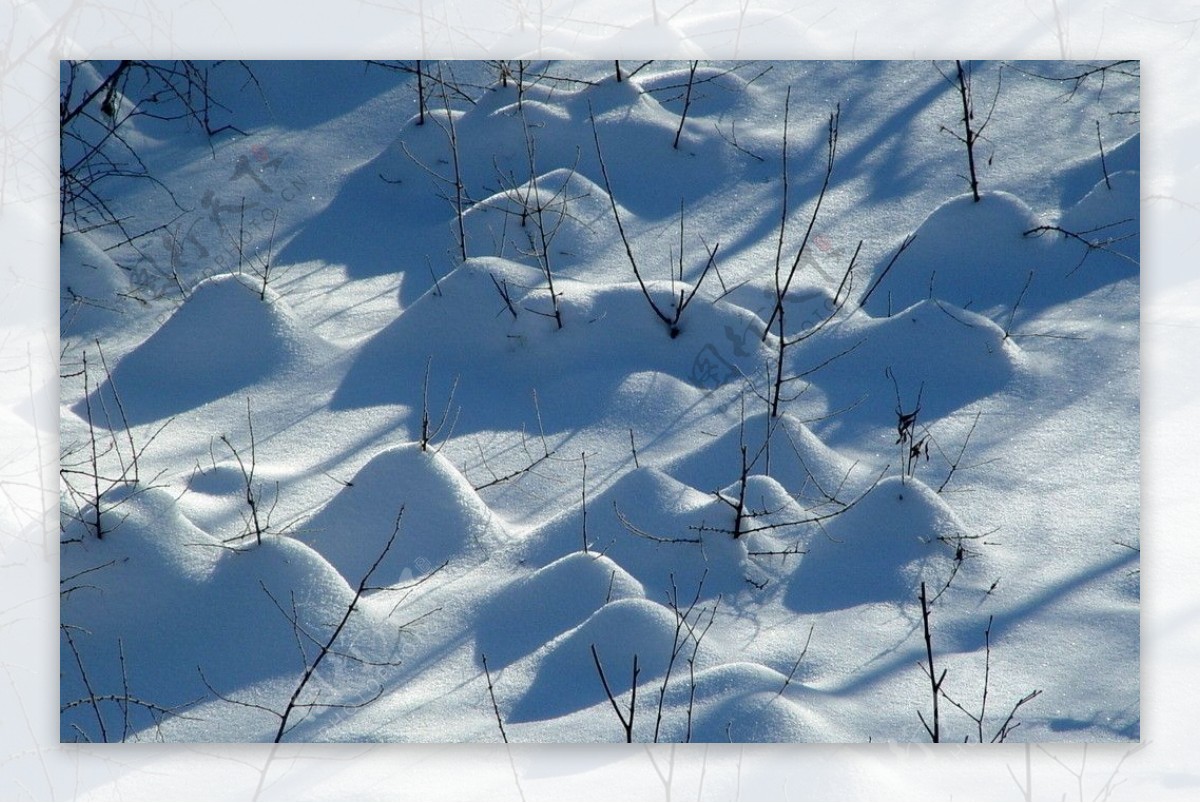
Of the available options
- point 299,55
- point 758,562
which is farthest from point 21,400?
point 758,562

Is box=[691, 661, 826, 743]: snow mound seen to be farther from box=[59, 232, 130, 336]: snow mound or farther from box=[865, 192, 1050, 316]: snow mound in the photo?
box=[59, 232, 130, 336]: snow mound

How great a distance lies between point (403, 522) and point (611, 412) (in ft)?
1.17

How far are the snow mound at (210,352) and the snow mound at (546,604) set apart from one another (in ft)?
1.64

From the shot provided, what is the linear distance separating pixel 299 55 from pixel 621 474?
0.81 metres

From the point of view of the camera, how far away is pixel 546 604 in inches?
78.8

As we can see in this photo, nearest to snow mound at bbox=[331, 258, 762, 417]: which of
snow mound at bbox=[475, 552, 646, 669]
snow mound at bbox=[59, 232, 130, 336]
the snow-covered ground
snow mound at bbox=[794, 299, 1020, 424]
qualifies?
the snow-covered ground

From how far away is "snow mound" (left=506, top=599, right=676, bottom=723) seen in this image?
6.51 ft

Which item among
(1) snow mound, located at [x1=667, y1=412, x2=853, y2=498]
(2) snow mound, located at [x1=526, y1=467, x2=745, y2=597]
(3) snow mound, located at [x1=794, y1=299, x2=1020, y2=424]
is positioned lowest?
(2) snow mound, located at [x1=526, y1=467, x2=745, y2=597]

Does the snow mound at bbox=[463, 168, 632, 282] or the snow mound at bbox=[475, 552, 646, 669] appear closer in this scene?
the snow mound at bbox=[475, 552, 646, 669]

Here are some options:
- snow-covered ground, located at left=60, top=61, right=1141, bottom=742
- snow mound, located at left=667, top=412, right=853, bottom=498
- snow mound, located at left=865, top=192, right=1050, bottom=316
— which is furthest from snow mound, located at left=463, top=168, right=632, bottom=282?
snow mound, located at left=865, top=192, right=1050, bottom=316

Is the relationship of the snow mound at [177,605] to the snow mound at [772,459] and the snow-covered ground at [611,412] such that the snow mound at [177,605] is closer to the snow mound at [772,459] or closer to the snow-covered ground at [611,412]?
the snow-covered ground at [611,412]

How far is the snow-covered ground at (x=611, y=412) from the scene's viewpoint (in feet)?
6.55

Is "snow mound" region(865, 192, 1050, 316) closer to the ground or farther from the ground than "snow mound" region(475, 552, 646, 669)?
farther from the ground

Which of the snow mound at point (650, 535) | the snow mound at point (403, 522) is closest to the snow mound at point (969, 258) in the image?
the snow mound at point (650, 535)
